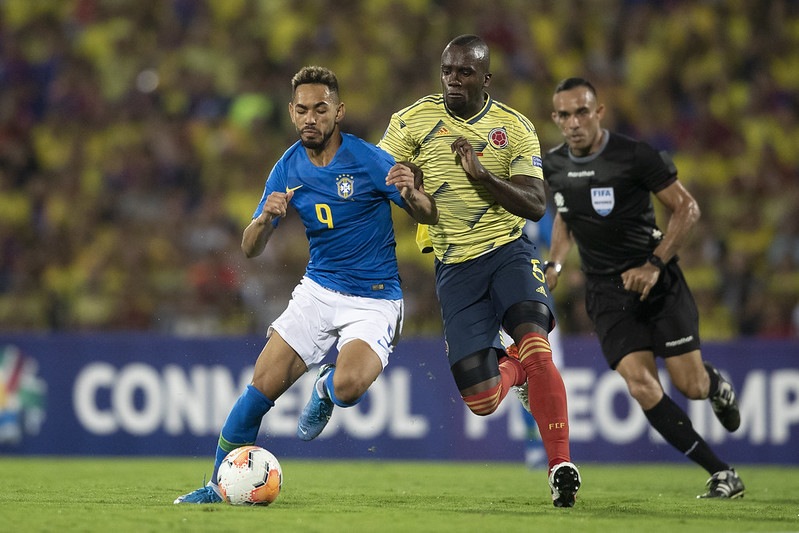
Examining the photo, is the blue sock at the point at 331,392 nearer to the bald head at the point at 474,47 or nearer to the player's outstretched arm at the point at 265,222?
the player's outstretched arm at the point at 265,222

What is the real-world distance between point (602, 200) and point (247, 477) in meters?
3.22

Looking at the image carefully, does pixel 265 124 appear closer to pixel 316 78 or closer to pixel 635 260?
pixel 635 260

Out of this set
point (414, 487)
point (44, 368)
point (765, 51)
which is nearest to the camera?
point (414, 487)

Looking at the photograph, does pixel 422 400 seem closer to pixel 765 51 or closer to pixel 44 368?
pixel 44 368

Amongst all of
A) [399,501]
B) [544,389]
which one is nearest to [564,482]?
[544,389]

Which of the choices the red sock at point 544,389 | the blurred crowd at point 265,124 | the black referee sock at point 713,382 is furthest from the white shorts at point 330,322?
the blurred crowd at point 265,124

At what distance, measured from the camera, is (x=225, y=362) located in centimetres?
1153

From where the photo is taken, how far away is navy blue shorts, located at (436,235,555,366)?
6.66 meters

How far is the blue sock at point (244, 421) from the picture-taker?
6.39 m

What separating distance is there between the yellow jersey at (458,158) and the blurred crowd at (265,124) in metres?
4.70

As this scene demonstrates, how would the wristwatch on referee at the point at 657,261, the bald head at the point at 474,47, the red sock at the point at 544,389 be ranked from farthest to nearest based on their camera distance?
the wristwatch on referee at the point at 657,261, the bald head at the point at 474,47, the red sock at the point at 544,389

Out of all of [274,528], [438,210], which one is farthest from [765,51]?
[274,528]

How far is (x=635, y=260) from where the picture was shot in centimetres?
779

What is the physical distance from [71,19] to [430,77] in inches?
227
